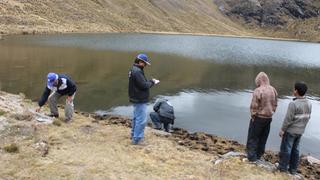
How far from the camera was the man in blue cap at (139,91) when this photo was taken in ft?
43.9

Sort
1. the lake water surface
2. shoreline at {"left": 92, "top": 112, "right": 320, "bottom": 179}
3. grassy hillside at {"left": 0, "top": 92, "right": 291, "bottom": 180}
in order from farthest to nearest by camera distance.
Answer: the lake water surface, shoreline at {"left": 92, "top": 112, "right": 320, "bottom": 179}, grassy hillside at {"left": 0, "top": 92, "right": 291, "bottom": 180}

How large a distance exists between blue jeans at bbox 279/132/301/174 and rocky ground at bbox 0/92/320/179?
18.3 inches

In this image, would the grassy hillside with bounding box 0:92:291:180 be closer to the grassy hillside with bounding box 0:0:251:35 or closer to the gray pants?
the gray pants

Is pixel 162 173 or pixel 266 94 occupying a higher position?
pixel 266 94

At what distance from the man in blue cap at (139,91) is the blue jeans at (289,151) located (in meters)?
4.28

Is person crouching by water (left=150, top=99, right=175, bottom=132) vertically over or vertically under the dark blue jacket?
under

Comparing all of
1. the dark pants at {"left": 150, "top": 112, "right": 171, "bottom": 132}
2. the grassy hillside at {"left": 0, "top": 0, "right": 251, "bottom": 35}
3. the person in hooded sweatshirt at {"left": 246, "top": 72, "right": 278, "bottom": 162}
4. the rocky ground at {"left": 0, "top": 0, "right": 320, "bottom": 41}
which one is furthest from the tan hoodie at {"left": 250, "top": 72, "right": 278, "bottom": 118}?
the grassy hillside at {"left": 0, "top": 0, "right": 251, "bottom": 35}

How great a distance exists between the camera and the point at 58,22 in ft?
346

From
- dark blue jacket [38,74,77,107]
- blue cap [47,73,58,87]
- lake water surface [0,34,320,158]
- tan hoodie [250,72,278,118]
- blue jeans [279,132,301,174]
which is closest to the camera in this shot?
blue jeans [279,132,301,174]

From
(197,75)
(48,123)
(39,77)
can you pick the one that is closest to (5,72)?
(39,77)

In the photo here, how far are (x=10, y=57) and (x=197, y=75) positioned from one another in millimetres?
19138

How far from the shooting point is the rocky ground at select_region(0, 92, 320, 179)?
11039 mm

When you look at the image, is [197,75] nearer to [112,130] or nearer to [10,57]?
[10,57]

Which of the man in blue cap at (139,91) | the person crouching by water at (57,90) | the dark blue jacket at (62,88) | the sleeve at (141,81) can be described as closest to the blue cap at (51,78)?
the person crouching by water at (57,90)
